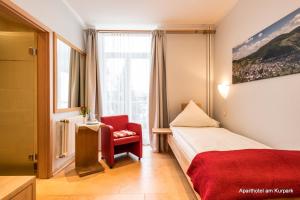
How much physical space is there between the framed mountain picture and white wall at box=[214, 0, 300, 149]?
0.08 metres

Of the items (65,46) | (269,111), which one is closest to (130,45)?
(65,46)

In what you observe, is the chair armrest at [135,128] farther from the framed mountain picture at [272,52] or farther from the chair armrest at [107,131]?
the framed mountain picture at [272,52]

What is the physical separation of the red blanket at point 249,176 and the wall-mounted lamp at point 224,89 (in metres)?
1.80

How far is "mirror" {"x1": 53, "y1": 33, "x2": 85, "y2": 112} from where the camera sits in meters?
2.70

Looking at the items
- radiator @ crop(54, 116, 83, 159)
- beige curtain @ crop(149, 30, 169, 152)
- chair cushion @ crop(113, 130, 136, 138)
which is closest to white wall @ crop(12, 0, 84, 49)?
radiator @ crop(54, 116, 83, 159)

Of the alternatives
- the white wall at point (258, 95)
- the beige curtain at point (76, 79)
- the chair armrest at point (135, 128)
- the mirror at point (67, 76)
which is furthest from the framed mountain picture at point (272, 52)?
the beige curtain at point (76, 79)

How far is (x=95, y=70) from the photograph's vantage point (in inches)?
145

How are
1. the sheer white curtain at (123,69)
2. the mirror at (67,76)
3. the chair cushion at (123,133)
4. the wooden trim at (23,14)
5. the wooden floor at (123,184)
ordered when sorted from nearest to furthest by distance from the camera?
the wooden trim at (23,14), the wooden floor at (123,184), the mirror at (67,76), the chair cushion at (123,133), the sheer white curtain at (123,69)

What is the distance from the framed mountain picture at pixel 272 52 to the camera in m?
1.74

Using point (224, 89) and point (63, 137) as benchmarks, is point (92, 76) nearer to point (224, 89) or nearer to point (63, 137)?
point (63, 137)

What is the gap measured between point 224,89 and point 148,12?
77.5 inches

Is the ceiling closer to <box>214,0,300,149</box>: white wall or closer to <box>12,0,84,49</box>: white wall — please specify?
<box>12,0,84,49</box>: white wall

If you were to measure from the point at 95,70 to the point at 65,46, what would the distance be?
0.79 m

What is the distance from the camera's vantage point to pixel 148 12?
320 cm
